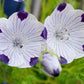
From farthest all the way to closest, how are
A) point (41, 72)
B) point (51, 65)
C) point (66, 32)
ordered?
point (41, 72)
point (66, 32)
point (51, 65)

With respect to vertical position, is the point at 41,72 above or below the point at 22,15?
below

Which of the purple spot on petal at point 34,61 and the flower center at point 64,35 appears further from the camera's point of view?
the flower center at point 64,35

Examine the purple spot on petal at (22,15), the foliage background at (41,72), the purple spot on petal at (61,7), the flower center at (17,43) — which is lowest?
the foliage background at (41,72)

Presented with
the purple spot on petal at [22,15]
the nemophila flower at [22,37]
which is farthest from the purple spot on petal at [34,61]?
the purple spot on petal at [22,15]

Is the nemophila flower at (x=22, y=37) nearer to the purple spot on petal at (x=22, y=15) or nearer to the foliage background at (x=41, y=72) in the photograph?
the purple spot on petal at (x=22, y=15)

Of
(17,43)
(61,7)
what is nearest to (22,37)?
(17,43)

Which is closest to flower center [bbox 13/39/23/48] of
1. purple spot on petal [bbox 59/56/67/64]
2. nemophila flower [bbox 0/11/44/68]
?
nemophila flower [bbox 0/11/44/68]

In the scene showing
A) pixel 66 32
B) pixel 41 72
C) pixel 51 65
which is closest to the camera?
pixel 51 65

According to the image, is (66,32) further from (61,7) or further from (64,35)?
(61,7)

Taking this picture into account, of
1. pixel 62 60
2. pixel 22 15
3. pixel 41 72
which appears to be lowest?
pixel 41 72
